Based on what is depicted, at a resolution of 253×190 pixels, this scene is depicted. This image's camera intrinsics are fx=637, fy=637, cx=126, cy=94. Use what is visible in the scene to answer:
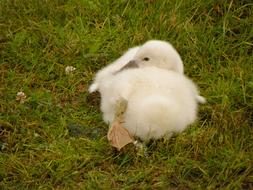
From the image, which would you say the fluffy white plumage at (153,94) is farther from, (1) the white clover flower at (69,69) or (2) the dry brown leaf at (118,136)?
(1) the white clover flower at (69,69)

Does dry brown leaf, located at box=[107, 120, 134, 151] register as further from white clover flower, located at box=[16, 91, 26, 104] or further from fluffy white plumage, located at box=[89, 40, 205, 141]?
white clover flower, located at box=[16, 91, 26, 104]

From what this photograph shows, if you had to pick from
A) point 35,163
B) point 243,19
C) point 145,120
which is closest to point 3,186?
point 35,163

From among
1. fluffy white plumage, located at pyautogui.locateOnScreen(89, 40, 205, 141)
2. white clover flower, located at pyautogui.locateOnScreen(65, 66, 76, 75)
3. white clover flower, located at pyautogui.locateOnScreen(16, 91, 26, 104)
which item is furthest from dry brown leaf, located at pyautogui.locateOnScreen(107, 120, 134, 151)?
white clover flower, located at pyautogui.locateOnScreen(65, 66, 76, 75)

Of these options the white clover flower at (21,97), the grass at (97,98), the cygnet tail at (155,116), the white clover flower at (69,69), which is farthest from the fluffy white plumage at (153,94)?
the white clover flower at (21,97)

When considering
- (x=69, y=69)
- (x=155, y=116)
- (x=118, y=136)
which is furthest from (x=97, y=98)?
(x=155, y=116)

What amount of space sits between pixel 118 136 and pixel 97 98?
2.24 ft

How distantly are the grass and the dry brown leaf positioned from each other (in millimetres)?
67

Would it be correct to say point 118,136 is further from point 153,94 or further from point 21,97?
point 21,97

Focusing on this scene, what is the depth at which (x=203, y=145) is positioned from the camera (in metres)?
3.97

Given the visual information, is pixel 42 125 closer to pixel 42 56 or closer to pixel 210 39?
pixel 42 56

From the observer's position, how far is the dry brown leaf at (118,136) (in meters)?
3.87

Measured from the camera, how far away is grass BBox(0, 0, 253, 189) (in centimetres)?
380

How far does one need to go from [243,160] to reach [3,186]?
1.42 m

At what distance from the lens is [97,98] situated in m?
4.52
